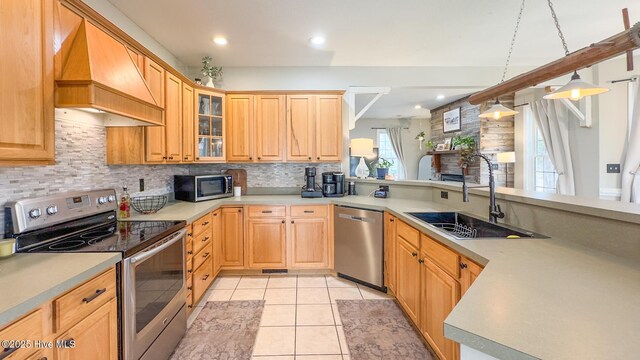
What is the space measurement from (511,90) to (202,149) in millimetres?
3122

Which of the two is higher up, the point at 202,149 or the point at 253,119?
the point at 253,119

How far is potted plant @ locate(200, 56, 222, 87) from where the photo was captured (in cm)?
341

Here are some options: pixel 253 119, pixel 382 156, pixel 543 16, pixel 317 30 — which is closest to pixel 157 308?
pixel 253 119

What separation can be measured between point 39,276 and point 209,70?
2.98 metres

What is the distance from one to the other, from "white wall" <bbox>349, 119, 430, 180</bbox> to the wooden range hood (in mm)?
6704

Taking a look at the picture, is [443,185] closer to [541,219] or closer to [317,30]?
[541,219]

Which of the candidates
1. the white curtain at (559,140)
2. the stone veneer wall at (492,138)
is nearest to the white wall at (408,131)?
the stone veneer wall at (492,138)

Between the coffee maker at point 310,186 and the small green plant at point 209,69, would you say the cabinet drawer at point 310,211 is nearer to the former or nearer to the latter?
the coffee maker at point 310,186

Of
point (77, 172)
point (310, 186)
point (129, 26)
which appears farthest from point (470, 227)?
point (129, 26)

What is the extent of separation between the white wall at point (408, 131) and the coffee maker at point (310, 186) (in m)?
4.88

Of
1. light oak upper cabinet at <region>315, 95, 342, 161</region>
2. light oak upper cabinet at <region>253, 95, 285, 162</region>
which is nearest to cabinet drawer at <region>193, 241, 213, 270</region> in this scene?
light oak upper cabinet at <region>253, 95, 285, 162</region>

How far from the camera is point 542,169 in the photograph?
15.4 feet

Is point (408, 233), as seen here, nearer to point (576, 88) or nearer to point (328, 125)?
point (576, 88)

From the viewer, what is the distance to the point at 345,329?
216cm
